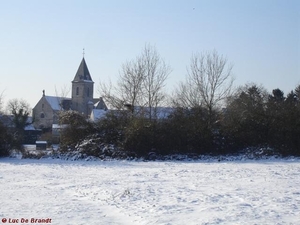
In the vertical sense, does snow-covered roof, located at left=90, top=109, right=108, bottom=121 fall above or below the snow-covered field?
above

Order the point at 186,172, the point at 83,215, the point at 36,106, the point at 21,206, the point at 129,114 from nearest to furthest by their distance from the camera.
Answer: the point at 83,215
the point at 21,206
the point at 186,172
the point at 129,114
the point at 36,106

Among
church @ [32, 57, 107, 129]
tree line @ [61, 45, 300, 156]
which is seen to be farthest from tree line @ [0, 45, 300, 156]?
church @ [32, 57, 107, 129]

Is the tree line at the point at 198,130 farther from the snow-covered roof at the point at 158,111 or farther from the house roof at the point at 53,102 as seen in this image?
the house roof at the point at 53,102

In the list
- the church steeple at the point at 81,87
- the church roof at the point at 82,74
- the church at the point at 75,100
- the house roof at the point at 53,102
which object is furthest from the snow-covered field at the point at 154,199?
the house roof at the point at 53,102

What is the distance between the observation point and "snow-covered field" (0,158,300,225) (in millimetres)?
7605

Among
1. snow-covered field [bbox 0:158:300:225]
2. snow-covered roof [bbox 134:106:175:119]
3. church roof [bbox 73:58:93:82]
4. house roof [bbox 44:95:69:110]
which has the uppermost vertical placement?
church roof [bbox 73:58:93:82]

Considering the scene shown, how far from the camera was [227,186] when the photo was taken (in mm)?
11289

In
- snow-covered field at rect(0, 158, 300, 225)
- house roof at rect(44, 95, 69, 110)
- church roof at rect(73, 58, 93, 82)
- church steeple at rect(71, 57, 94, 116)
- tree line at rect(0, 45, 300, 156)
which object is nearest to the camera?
snow-covered field at rect(0, 158, 300, 225)

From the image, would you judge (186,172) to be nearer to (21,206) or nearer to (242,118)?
(21,206)

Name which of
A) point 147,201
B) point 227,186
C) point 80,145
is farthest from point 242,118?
point 147,201

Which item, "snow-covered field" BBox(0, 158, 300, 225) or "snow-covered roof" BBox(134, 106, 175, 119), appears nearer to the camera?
"snow-covered field" BBox(0, 158, 300, 225)

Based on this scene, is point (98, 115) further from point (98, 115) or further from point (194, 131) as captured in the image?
point (194, 131)

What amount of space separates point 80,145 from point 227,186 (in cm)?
1417

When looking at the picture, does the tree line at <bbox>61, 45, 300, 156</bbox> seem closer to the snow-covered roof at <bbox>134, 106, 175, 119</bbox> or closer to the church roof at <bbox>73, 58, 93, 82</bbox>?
the snow-covered roof at <bbox>134, 106, 175, 119</bbox>
